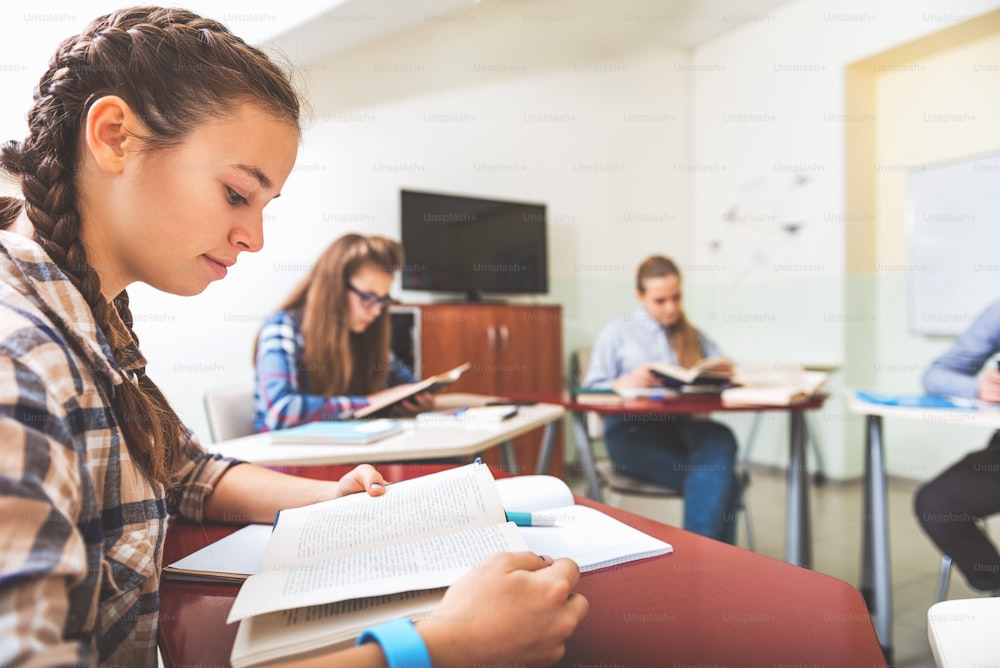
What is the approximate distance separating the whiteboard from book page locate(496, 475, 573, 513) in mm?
3492

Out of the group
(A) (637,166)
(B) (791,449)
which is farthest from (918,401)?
(A) (637,166)

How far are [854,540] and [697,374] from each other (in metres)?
1.33

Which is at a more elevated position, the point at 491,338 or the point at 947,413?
the point at 491,338

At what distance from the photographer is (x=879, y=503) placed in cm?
203

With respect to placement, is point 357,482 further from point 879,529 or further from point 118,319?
point 879,529

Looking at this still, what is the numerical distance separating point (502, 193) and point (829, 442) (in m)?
2.65

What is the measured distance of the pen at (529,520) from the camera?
2.81 ft

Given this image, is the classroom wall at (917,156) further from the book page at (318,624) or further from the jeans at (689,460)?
the book page at (318,624)

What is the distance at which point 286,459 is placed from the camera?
1516mm

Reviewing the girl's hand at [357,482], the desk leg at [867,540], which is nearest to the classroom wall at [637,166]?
the desk leg at [867,540]

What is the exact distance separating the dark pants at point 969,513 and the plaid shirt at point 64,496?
2.21 m

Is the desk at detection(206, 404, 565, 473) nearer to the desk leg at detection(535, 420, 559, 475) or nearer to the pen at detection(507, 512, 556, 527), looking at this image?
the desk leg at detection(535, 420, 559, 475)

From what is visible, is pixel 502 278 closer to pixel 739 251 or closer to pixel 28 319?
pixel 739 251

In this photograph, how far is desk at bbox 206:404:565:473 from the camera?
155 cm
